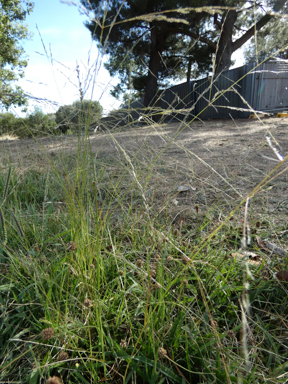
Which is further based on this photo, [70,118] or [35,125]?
[35,125]

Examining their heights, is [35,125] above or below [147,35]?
below

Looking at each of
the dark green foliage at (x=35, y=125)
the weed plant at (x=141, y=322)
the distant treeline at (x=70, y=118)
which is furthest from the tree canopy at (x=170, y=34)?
the weed plant at (x=141, y=322)

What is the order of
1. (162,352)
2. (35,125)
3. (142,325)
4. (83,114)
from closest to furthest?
(162,352) < (142,325) < (83,114) < (35,125)

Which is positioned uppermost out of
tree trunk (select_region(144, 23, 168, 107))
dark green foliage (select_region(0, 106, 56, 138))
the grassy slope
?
tree trunk (select_region(144, 23, 168, 107))

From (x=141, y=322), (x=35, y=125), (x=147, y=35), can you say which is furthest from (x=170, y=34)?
(x=141, y=322)

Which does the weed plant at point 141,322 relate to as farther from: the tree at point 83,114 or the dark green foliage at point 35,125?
the dark green foliage at point 35,125

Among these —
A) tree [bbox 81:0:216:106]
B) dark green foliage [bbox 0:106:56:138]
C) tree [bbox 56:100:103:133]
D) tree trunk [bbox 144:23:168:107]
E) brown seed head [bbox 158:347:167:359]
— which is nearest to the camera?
brown seed head [bbox 158:347:167:359]

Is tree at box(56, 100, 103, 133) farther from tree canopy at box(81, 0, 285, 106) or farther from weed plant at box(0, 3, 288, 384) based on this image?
tree canopy at box(81, 0, 285, 106)

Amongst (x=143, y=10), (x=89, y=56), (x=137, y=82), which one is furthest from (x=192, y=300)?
(x=137, y=82)

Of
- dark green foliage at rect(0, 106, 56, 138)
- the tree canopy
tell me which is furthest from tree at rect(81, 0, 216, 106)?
dark green foliage at rect(0, 106, 56, 138)

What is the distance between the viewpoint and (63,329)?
77 centimetres

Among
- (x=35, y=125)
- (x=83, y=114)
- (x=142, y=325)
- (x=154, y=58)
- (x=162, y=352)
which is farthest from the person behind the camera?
Result: (x=154, y=58)

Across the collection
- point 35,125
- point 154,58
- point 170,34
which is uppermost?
point 170,34

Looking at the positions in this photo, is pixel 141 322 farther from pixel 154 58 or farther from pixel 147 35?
pixel 147 35
